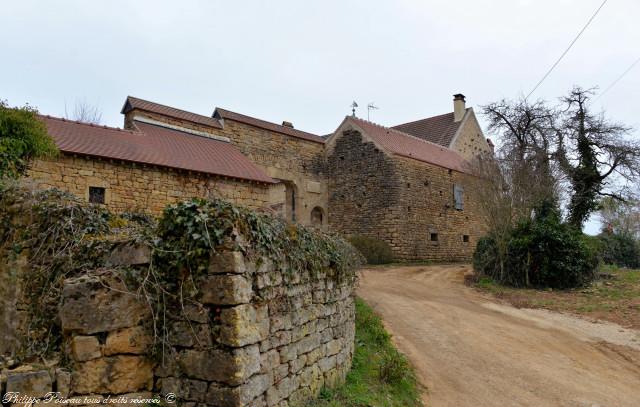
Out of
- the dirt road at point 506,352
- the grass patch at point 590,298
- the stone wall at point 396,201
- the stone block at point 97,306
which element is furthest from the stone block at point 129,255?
the stone wall at point 396,201

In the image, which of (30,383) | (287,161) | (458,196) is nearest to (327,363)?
(30,383)

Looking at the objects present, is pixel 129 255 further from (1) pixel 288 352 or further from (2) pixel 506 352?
(2) pixel 506 352

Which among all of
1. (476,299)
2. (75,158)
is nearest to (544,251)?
(476,299)

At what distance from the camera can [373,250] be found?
1933cm

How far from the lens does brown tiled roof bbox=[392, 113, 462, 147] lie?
2764 cm

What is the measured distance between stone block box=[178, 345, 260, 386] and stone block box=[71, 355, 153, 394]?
35cm

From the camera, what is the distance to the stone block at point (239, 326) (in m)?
3.69

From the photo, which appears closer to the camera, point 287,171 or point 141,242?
point 141,242

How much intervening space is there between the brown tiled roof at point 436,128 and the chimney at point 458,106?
410mm

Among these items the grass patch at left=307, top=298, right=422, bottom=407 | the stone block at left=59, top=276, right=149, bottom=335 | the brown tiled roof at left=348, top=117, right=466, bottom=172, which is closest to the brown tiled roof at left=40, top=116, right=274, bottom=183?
the brown tiled roof at left=348, top=117, right=466, bottom=172

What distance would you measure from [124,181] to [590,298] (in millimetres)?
12859

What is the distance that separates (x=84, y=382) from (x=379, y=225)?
17133mm

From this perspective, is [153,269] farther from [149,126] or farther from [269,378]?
[149,126]

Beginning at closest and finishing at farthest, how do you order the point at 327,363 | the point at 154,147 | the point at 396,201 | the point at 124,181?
1. the point at 327,363
2. the point at 124,181
3. the point at 154,147
4. the point at 396,201
